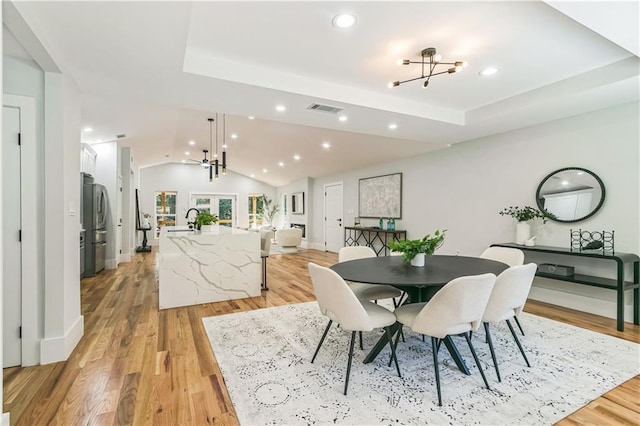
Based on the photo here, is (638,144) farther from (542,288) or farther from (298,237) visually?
(298,237)

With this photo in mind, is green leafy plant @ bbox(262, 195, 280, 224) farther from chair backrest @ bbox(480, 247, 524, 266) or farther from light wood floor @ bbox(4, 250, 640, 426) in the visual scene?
chair backrest @ bbox(480, 247, 524, 266)

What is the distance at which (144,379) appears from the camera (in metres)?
2.27

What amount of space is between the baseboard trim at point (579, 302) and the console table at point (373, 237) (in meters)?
2.71

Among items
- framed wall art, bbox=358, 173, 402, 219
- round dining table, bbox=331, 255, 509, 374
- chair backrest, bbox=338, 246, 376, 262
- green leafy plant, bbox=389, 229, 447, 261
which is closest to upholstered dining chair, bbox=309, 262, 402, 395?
round dining table, bbox=331, 255, 509, 374

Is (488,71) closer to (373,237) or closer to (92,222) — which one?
(373,237)

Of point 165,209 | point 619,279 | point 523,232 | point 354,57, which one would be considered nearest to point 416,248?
point 354,57

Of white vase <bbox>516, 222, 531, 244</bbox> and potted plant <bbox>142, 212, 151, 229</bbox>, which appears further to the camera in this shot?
potted plant <bbox>142, 212, 151, 229</bbox>

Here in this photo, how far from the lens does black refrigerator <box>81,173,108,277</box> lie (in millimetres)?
5305

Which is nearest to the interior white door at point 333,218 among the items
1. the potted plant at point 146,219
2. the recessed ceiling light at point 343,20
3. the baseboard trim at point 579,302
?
the baseboard trim at point 579,302

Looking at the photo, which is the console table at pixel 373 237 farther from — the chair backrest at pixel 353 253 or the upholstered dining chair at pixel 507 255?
the chair backrest at pixel 353 253

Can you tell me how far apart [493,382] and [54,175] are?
364 centimetres

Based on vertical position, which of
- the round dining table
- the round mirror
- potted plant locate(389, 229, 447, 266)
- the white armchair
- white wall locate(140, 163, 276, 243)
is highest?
white wall locate(140, 163, 276, 243)

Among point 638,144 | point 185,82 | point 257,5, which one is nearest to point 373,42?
point 257,5

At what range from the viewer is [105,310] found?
3744 mm
